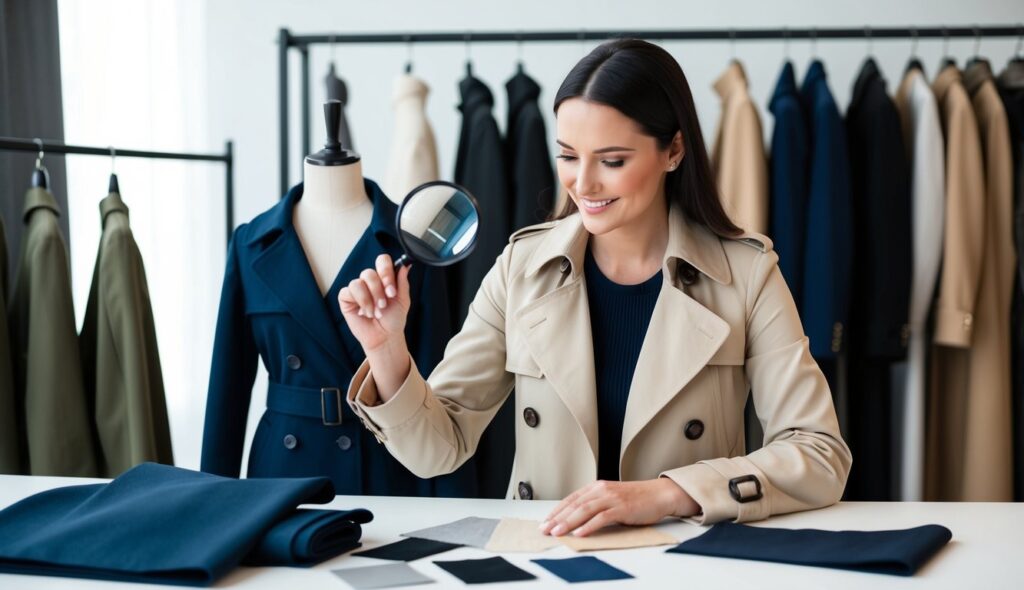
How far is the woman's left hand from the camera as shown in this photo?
5.20ft

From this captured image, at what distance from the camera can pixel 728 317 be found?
1.94 metres

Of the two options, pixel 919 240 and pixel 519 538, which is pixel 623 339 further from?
pixel 919 240

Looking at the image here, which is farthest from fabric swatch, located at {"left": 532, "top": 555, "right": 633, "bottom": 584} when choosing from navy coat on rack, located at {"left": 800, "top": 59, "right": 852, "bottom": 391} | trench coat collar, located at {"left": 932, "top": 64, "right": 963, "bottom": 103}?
trench coat collar, located at {"left": 932, "top": 64, "right": 963, "bottom": 103}

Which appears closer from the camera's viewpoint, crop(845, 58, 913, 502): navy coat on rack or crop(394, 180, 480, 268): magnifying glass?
crop(394, 180, 480, 268): magnifying glass

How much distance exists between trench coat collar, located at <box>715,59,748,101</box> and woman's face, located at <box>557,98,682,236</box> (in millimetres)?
1760

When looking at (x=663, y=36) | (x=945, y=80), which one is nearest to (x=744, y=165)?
(x=663, y=36)

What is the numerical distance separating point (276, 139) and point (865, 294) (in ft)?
8.31

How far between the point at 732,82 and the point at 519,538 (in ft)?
7.91

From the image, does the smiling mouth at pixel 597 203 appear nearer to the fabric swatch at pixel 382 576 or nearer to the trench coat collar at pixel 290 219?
the trench coat collar at pixel 290 219

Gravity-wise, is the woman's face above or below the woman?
above

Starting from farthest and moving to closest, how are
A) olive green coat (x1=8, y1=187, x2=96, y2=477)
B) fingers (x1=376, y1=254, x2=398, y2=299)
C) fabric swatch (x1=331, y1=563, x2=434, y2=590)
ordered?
olive green coat (x1=8, y1=187, x2=96, y2=477)
fingers (x1=376, y1=254, x2=398, y2=299)
fabric swatch (x1=331, y1=563, x2=434, y2=590)

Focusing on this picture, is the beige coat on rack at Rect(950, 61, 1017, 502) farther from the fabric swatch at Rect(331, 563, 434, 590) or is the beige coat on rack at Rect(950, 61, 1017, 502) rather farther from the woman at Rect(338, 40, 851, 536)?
the fabric swatch at Rect(331, 563, 434, 590)

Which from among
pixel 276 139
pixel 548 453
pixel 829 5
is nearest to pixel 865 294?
pixel 829 5

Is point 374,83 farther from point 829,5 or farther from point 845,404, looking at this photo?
point 845,404
